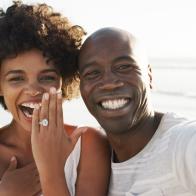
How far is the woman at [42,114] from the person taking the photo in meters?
2.86

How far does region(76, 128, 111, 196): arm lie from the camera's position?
2.97 m

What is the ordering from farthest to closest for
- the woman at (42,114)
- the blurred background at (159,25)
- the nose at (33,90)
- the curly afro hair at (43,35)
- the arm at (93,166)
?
the blurred background at (159,25), the curly afro hair at (43,35), the nose at (33,90), the arm at (93,166), the woman at (42,114)

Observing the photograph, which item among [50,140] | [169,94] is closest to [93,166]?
[50,140]

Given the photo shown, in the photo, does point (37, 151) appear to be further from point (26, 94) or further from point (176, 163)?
point (176, 163)

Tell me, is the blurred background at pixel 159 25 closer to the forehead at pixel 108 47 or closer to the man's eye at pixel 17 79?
the man's eye at pixel 17 79

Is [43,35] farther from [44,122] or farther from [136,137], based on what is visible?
[136,137]

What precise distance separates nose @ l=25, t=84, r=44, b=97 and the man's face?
0.40 m

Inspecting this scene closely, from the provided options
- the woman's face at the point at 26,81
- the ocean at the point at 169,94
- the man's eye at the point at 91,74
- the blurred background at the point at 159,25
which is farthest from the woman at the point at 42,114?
the blurred background at the point at 159,25

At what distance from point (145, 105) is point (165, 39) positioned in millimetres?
12831

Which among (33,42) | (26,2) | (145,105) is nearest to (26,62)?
A: (33,42)

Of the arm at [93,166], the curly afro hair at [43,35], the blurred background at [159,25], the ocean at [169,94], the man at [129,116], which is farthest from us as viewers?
the blurred background at [159,25]

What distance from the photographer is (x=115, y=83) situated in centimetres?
277

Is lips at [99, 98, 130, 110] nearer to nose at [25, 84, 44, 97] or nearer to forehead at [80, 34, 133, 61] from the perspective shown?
forehead at [80, 34, 133, 61]

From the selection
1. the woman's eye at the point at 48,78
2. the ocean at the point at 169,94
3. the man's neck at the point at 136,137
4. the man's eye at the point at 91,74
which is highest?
the man's eye at the point at 91,74
